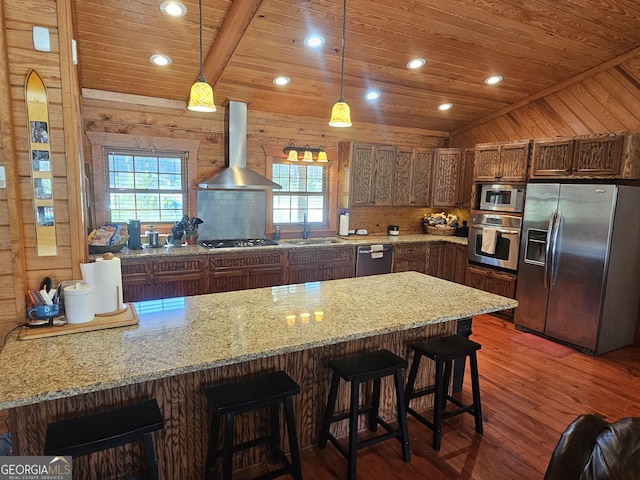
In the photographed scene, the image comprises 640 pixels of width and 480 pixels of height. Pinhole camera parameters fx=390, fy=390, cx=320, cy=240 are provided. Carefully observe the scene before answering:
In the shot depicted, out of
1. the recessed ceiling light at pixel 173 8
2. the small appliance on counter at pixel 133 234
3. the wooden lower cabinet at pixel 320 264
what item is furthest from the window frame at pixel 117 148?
the recessed ceiling light at pixel 173 8

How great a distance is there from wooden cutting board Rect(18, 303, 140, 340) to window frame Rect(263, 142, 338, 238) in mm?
3063

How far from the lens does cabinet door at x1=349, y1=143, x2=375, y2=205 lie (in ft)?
17.0

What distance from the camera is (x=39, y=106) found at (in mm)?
1804

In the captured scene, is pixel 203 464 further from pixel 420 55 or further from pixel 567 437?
pixel 420 55

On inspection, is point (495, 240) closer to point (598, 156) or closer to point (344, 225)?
point (598, 156)

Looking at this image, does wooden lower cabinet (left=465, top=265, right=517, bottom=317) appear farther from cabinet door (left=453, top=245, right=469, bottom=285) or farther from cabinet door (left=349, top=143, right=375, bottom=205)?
cabinet door (left=349, top=143, right=375, bottom=205)

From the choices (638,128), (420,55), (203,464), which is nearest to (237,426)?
(203,464)

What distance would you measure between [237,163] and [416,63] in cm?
217

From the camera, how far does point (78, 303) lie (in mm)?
1812

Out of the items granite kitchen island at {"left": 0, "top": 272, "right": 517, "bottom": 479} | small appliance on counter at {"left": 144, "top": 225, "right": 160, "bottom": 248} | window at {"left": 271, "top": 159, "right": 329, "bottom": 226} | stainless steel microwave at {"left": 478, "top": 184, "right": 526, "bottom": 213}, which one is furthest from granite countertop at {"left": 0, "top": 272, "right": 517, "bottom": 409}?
window at {"left": 271, "top": 159, "right": 329, "bottom": 226}

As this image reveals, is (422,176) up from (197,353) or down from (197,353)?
up

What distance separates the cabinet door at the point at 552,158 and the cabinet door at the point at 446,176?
141cm

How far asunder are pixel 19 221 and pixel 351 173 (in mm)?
3906

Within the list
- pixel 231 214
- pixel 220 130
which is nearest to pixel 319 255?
pixel 231 214
